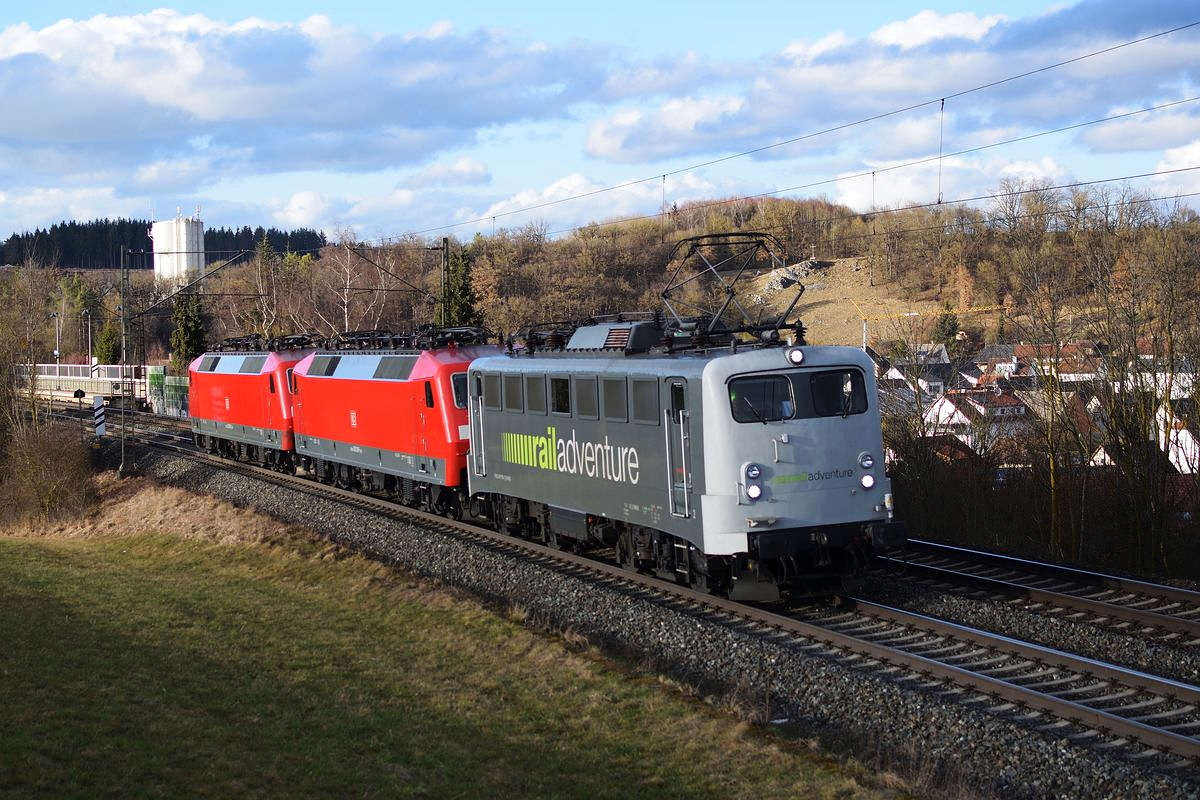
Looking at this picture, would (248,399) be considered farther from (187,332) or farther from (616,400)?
(187,332)

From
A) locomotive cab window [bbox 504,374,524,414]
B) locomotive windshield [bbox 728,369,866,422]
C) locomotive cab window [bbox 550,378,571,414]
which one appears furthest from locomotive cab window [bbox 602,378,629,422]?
locomotive cab window [bbox 504,374,524,414]

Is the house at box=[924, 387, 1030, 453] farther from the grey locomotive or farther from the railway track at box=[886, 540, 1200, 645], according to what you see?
the grey locomotive

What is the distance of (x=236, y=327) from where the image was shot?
86.7 metres

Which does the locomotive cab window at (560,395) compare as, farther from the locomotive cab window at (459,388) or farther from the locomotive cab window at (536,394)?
the locomotive cab window at (459,388)

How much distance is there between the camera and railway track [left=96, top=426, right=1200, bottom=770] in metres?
9.64

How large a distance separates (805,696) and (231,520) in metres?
18.7

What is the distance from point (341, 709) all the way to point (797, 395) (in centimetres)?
669

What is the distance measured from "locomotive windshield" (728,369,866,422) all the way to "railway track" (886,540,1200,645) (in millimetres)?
2627

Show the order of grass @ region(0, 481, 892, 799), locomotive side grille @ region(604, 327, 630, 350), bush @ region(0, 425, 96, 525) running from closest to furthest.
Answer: grass @ region(0, 481, 892, 799)
locomotive side grille @ region(604, 327, 630, 350)
bush @ region(0, 425, 96, 525)

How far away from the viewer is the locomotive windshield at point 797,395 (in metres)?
14.2

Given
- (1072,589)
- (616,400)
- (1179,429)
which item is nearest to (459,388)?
(616,400)

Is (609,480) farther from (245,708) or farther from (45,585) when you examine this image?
(45,585)

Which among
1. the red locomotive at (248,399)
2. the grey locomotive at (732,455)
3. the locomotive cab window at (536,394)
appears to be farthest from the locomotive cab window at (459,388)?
the red locomotive at (248,399)

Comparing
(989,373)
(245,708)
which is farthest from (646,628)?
(989,373)
